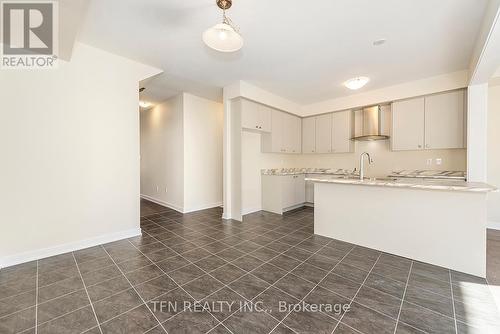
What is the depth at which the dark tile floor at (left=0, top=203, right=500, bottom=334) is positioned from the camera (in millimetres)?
1516

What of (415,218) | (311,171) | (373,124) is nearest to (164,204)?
(311,171)

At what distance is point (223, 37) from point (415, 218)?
9.69 feet

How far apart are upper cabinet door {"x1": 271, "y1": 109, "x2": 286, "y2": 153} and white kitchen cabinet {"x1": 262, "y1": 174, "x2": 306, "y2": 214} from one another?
75cm

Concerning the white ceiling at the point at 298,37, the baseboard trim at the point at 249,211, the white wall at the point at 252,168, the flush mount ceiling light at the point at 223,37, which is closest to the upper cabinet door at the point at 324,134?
the white wall at the point at 252,168

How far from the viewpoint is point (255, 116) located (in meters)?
4.46

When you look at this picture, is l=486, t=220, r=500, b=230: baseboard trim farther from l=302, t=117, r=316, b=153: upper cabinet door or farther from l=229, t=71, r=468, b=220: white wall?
l=302, t=117, r=316, b=153: upper cabinet door

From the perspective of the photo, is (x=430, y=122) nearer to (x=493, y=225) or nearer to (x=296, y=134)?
(x=493, y=225)

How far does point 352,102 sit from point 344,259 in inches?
A: 147

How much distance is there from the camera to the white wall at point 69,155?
2.37 metres

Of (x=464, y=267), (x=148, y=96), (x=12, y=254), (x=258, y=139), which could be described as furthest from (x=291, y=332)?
(x=148, y=96)

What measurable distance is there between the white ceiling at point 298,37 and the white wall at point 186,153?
1.13 metres

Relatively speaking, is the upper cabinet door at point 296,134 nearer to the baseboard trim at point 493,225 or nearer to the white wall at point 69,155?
the white wall at point 69,155

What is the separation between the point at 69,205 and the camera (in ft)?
8.89

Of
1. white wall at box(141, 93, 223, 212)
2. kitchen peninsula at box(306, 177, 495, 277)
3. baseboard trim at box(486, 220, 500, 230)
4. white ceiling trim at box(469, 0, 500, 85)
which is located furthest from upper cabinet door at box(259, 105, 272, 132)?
baseboard trim at box(486, 220, 500, 230)
